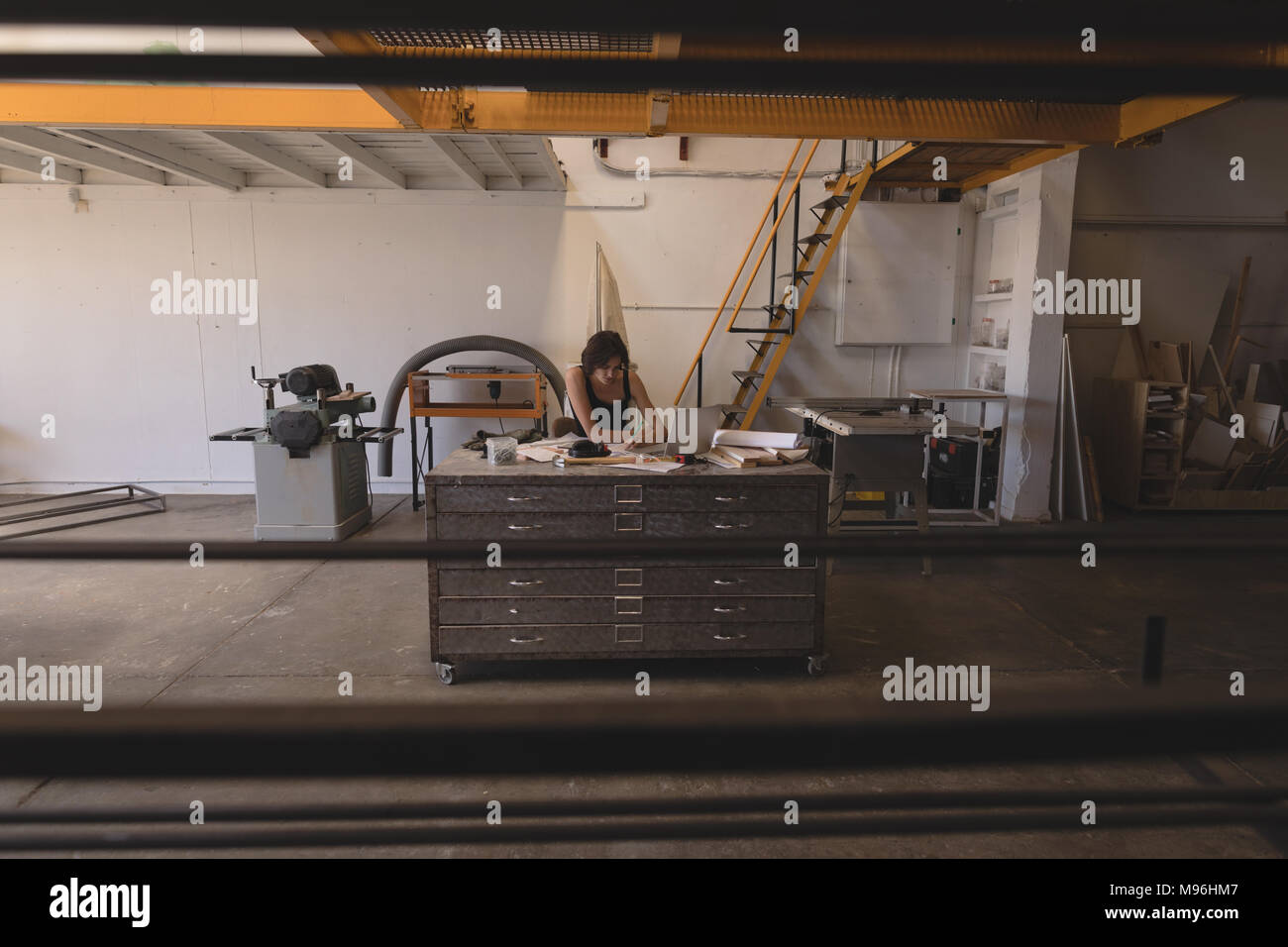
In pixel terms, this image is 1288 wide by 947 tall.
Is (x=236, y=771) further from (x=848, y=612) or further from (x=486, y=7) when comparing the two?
(x=848, y=612)

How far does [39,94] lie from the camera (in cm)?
400

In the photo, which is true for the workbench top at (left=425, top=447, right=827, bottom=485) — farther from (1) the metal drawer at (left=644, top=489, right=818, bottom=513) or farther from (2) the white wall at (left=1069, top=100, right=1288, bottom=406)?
(2) the white wall at (left=1069, top=100, right=1288, bottom=406)

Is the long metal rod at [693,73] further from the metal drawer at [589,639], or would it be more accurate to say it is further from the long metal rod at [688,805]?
the metal drawer at [589,639]

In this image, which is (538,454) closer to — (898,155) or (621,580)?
(621,580)

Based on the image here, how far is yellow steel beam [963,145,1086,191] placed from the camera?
5.58m

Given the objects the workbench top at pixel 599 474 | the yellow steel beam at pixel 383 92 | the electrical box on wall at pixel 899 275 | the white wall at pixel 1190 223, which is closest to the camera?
the yellow steel beam at pixel 383 92

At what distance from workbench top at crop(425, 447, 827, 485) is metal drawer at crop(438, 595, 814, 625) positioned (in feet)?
1.72

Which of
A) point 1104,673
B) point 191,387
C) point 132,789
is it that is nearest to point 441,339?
point 191,387

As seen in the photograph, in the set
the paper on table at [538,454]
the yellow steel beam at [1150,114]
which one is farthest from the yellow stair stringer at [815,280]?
the paper on table at [538,454]

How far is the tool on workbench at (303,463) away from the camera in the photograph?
5.30m

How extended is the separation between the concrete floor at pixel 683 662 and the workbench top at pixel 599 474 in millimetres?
929

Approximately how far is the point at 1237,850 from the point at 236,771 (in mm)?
2905

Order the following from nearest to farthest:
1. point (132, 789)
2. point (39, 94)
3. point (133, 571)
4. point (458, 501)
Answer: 1. point (132, 789)
2. point (458, 501)
3. point (39, 94)
4. point (133, 571)

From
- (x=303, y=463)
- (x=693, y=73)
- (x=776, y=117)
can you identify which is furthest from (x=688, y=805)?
(x=303, y=463)
